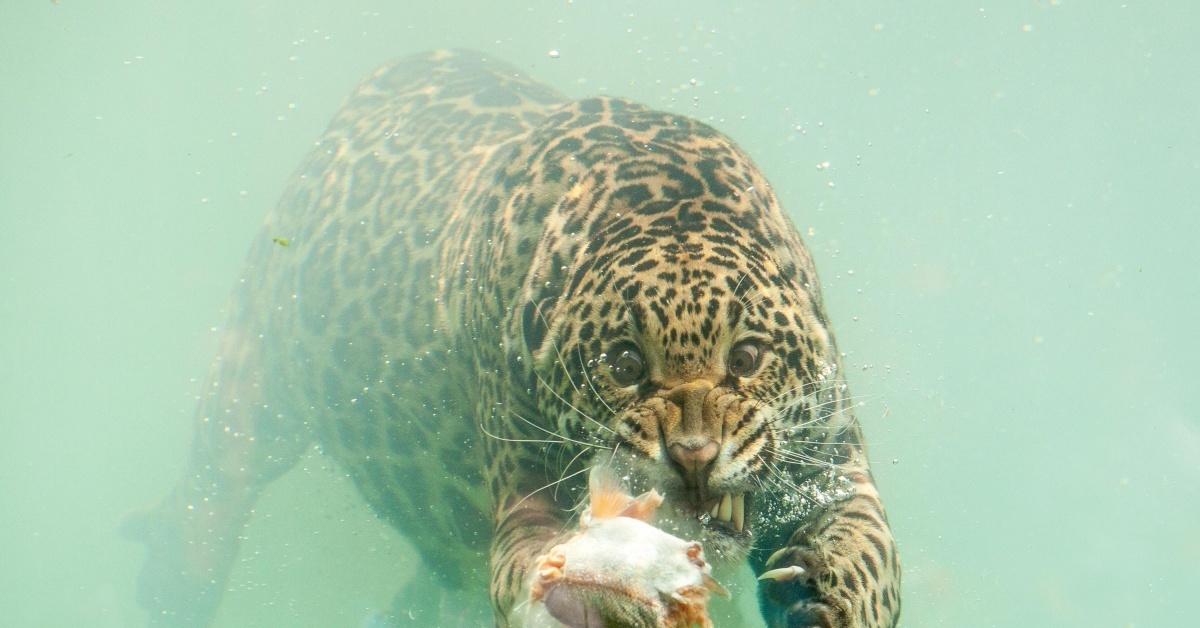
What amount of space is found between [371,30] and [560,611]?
2357cm

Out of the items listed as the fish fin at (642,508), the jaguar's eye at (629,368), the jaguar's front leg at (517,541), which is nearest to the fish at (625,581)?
the fish fin at (642,508)

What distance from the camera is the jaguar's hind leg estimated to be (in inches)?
315

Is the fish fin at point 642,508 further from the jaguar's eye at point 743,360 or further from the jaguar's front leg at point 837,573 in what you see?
the jaguar's eye at point 743,360

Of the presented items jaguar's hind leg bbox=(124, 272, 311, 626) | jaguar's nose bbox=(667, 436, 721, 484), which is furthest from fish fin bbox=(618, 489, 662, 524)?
jaguar's hind leg bbox=(124, 272, 311, 626)

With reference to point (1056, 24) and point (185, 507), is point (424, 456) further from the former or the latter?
point (1056, 24)

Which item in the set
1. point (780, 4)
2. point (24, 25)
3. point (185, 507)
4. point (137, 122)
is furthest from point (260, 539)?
point (137, 122)

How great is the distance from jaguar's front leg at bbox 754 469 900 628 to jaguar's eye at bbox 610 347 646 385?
823 millimetres

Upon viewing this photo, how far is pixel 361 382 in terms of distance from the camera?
6473 millimetres

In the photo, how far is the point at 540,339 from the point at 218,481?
6027mm

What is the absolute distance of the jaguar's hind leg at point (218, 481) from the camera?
315 inches

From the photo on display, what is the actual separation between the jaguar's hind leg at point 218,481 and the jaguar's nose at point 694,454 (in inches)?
210

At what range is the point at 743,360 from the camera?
11.3ft

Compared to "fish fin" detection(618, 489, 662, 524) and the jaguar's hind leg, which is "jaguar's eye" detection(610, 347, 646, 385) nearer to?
"fish fin" detection(618, 489, 662, 524)

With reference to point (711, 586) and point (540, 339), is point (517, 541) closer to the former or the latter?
point (540, 339)
